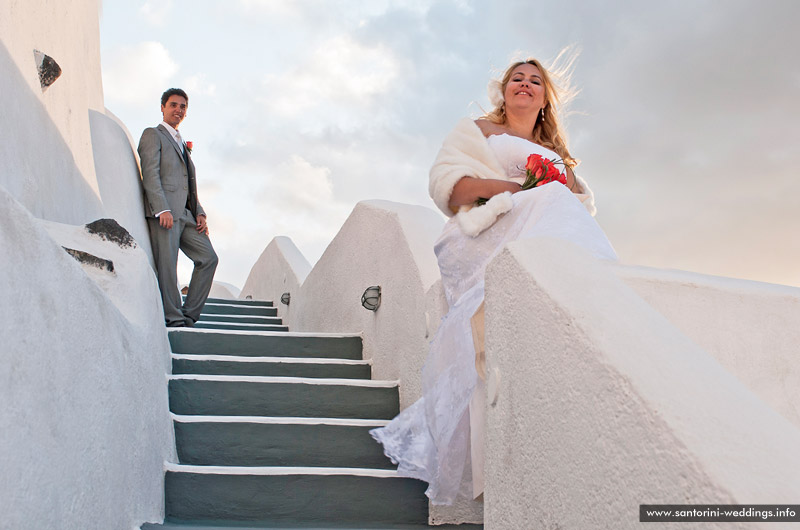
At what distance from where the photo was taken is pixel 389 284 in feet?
13.8

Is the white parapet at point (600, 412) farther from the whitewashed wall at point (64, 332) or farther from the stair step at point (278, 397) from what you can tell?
the stair step at point (278, 397)

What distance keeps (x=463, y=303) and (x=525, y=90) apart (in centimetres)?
122

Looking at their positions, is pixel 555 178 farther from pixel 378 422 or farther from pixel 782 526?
pixel 782 526

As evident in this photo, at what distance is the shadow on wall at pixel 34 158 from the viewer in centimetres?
311

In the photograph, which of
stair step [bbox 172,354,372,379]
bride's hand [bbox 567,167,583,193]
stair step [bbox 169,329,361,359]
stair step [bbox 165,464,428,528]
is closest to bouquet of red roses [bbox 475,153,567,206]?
bride's hand [bbox 567,167,583,193]

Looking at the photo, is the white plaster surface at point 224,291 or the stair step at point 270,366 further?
the white plaster surface at point 224,291

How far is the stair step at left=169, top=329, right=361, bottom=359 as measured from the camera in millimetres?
4438

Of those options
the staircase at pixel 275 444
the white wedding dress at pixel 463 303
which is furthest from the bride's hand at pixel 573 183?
the staircase at pixel 275 444

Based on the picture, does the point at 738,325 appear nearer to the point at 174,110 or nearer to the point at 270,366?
the point at 270,366

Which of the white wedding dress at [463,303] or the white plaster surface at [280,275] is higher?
the white plaster surface at [280,275]

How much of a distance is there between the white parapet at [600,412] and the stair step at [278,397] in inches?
71.8

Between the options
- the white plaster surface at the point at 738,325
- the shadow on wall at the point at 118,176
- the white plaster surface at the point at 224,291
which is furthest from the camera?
the white plaster surface at the point at 224,291

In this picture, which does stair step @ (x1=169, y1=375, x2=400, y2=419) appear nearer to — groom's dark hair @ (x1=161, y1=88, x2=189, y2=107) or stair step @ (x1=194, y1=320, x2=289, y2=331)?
stair step @ (x1=194, y1=320, x2=289, y2=331)

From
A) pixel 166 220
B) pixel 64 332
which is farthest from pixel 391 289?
pixel 64 332
